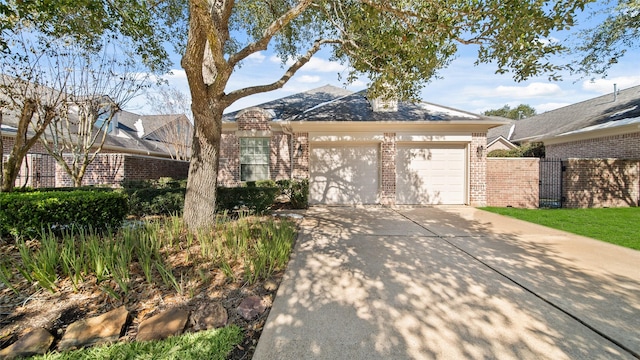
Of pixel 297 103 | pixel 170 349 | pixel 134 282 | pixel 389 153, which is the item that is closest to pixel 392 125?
pixel 389 153

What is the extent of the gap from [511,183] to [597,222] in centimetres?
295

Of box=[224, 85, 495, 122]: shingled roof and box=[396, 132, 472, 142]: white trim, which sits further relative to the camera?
box=[396, 132, 472, 142]: white trim

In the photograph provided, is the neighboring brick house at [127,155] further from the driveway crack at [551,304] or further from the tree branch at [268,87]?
the driveway crack at [551,304]

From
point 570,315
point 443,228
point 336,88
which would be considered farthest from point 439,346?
point 336,88

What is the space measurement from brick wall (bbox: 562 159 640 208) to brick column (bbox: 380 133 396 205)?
21.2ft

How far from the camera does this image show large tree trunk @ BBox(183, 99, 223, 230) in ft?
17.2

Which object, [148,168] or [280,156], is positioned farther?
[148,168]

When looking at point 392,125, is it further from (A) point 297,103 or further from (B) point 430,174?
(A) point 297,103

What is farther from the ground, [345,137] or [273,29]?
[273,29]

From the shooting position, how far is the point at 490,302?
2961 millimetres

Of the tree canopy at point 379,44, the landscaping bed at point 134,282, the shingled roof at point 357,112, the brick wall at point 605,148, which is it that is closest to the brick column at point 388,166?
the shingled roof at point 357,112

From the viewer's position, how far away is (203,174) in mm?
5379

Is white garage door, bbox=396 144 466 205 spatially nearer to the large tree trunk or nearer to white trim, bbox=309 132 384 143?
white trim, bbox=309 132 384 143

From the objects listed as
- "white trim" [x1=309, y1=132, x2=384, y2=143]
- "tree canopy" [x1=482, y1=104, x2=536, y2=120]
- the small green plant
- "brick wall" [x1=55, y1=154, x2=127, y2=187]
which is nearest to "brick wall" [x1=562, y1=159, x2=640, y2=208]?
"white trim" [x1=309, y1=132, x2=384, y2=143]
